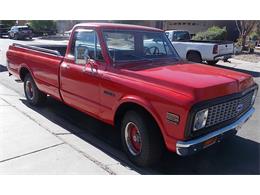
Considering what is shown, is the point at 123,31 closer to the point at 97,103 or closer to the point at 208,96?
the point at 97,103

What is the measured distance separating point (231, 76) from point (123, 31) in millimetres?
1853

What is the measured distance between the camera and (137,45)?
4578 millimetres

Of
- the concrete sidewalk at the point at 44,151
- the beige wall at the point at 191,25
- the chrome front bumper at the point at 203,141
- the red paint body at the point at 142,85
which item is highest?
the beige wall at the point at 191,25

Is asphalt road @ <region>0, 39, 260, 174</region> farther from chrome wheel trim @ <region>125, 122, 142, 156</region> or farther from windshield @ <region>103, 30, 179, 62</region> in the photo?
windshield @ <region>103, 30, 179, 62</region>

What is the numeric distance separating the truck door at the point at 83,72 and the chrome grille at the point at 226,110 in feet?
5.63

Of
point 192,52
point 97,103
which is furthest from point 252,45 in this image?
point 97,103

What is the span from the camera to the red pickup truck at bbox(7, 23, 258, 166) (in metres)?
3.16

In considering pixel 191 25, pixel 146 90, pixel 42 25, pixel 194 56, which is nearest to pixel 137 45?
pixel 146 90

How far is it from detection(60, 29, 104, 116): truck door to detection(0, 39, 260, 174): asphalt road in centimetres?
59

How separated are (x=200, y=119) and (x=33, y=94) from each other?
14.1ft

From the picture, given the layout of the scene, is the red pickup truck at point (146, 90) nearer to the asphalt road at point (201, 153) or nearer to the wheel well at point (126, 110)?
the wheel well at point (126, 110)

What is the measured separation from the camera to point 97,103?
4254mm

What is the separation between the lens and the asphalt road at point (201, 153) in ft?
12.4

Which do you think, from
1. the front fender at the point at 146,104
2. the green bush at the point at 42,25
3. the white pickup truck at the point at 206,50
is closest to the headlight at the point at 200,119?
the front fender at the point at 146,104
